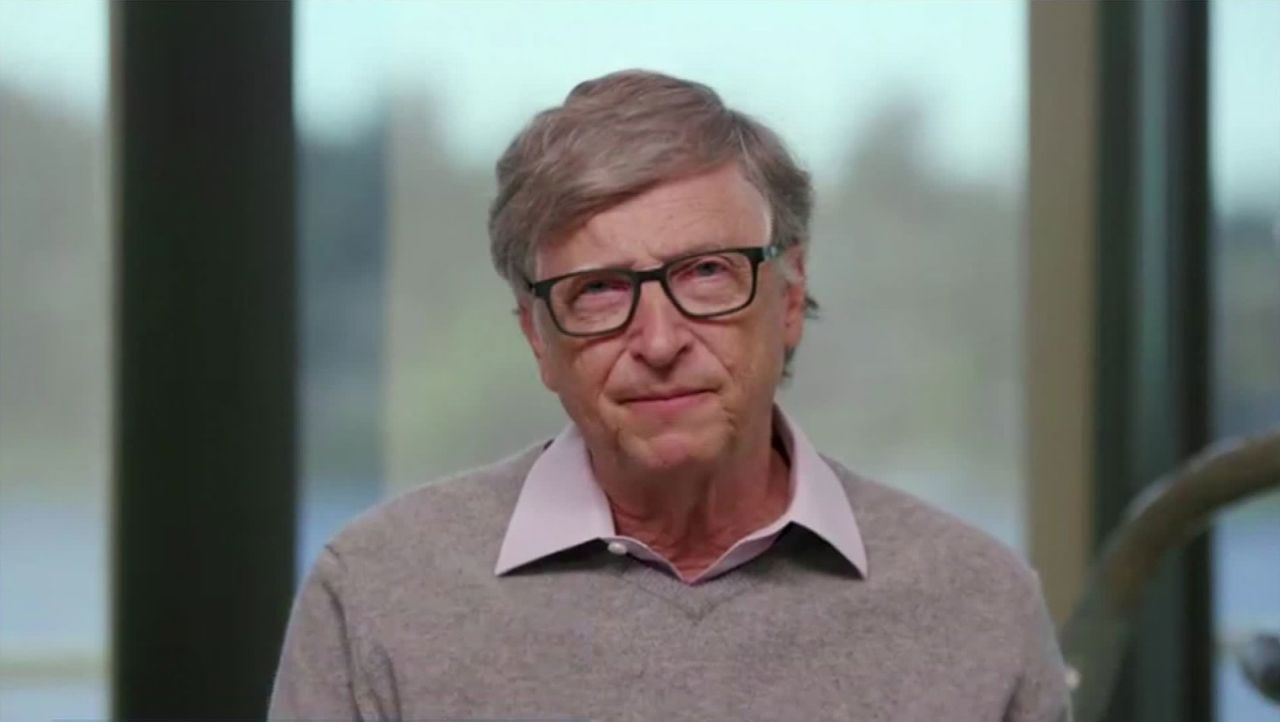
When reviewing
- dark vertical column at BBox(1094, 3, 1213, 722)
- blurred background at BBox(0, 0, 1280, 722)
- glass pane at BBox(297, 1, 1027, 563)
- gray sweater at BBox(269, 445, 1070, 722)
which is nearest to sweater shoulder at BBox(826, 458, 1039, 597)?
gray sweater at BBox(269, 445, 1070, 722)

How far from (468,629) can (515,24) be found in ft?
3.90

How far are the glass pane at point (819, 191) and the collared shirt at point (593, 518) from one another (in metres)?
0.90

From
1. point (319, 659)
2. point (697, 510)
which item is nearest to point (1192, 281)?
point (697, 510)

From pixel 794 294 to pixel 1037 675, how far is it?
39 cm

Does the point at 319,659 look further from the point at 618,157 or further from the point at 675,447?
the point at 618,157

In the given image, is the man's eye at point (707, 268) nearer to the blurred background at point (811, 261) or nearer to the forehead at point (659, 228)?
the forehead at point (659, 228)

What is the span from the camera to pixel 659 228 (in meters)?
1.37

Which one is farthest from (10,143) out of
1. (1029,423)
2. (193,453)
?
(1029,423)

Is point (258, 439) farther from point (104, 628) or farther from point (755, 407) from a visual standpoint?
point (755, 407)

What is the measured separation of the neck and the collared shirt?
0.06 feet

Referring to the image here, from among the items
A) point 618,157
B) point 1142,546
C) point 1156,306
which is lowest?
point 1142,546

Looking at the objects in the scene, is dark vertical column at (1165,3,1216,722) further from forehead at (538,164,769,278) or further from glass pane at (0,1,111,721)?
glass pane at (0,1,111,721)

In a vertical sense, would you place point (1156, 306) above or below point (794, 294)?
below

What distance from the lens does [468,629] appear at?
1.41m
